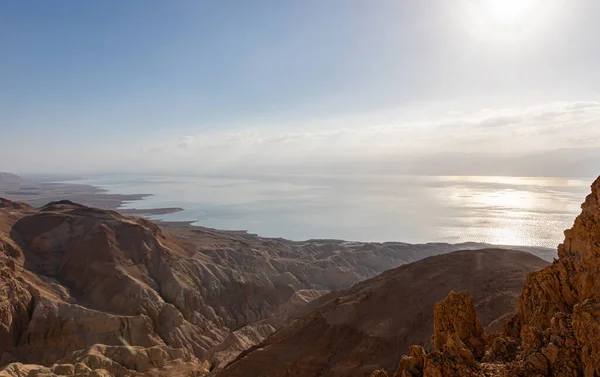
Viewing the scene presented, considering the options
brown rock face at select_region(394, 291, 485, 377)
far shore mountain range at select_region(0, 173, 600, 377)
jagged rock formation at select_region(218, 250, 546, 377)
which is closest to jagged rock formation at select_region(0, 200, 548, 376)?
far shore mountain range at select_region(0, 173, 600, 377)

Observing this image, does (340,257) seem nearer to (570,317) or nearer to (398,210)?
(570,317)

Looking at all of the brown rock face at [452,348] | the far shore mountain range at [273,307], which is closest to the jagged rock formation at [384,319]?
the far shore mountain range at [273,307]

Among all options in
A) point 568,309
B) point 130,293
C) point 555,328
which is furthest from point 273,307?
point 555,328

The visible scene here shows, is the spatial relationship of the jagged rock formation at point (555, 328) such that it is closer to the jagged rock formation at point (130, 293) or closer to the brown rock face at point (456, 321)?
the brown rock face at point (456, 321)

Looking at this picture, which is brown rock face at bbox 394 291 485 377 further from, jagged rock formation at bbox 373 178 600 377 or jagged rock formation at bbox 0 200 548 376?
jagged rock formation at bbox 0 200 548 376

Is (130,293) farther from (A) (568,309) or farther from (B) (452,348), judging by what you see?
(A) (568,309)

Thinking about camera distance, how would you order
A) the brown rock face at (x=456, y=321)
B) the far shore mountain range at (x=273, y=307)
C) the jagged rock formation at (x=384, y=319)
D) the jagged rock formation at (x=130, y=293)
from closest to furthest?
the far shore mountain range at (x=273, y=307) → the brown rock face at (x=456, y=321) → the jagged rock formation at (x=384, y=319) → the jagged rock formation at (x=130, y=293)

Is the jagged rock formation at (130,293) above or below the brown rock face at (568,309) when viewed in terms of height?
below
